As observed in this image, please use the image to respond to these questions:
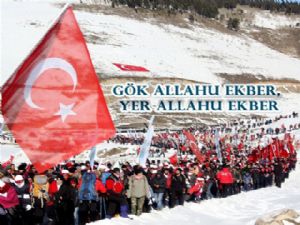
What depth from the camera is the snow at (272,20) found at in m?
135

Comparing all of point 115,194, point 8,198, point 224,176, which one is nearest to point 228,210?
point 224,176

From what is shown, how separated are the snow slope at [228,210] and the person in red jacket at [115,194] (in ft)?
0.75

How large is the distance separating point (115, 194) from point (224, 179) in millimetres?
7720

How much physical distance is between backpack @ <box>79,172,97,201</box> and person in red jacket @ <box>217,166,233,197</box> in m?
8.56

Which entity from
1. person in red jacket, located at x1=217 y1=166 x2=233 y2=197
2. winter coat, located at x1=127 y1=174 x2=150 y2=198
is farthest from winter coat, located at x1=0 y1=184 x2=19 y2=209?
person in red jacket, located at x1=217 y1=166 x2=233 y2=197

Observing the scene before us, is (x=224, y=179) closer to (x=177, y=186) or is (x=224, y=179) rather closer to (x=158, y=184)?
(x=177, y=186)

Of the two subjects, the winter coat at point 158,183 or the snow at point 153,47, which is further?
the snow at point 153,47

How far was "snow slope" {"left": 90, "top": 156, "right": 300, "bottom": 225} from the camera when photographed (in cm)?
1320

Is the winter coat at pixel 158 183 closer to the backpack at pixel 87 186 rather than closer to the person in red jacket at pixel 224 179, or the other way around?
the backpack at pixel 87 186

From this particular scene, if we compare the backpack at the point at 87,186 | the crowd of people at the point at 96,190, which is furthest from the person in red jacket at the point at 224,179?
the backpack at the point at 87,186

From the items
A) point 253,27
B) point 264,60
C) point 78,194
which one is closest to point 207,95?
point 264,60

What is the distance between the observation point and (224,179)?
1925 cm

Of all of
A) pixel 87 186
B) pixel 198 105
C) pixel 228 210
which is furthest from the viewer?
pixel 198 105

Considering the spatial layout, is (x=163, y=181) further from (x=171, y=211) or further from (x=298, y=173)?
(x=298, y=173)
